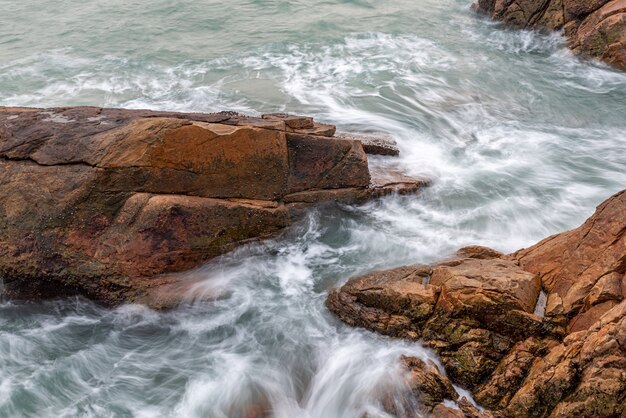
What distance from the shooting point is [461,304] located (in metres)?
5.68

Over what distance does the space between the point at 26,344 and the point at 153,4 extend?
17.5 meters

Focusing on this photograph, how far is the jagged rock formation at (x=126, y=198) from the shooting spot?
6.93 m

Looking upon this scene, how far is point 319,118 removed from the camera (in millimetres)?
12516

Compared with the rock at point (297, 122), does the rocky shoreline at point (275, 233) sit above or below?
below

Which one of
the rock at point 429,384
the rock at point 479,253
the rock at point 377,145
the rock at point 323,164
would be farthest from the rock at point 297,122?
the rock at point 429,384

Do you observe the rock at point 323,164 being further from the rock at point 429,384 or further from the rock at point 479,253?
the rock at point 429,384

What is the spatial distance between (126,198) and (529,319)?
5458 mm

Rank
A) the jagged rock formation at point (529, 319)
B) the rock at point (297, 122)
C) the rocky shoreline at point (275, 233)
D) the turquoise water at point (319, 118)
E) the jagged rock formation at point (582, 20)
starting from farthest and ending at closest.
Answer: the jagged rock formation at point (582, 20)
the rock at point (297, 122)
the turquoise water at point (319, 118)
the rocky shoreline at point (275, 233)
the jagged rock formation at point (529, 319)

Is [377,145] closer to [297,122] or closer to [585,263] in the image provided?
[297,122]

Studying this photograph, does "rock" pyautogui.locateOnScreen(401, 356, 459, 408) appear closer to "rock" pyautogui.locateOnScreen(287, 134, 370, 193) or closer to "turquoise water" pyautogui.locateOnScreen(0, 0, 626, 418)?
"turquoise water" pyautogui.locateOnScreen(0, 0, 626, 418)

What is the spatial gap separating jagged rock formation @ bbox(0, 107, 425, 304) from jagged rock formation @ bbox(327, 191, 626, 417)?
233 centimetres

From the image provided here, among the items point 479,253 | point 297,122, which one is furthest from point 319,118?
point 479,253

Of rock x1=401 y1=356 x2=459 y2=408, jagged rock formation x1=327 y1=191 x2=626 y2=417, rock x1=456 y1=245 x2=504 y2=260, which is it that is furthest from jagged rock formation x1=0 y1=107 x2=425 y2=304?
rock x1=401 y1=356 x2=459 y2=408

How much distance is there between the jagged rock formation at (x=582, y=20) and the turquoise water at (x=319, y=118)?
1.64ft
